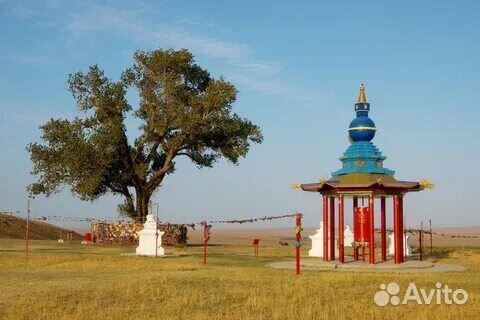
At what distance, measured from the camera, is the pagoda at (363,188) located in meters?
30.3

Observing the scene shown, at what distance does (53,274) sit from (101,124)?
3105 centimetres

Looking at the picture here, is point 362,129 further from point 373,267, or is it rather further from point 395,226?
point 373,267

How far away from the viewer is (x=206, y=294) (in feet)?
61.2

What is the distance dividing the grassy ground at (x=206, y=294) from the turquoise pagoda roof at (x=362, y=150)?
23.4ft

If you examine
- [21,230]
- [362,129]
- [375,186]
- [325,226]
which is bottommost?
[21,230]

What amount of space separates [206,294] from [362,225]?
48.7ft

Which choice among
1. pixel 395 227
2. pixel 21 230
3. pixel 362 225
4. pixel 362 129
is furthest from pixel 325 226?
pixel 21 230

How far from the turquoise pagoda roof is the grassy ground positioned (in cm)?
712

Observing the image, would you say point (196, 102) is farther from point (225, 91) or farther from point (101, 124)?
point (101, 124)

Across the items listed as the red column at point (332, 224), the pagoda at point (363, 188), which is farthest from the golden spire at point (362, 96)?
the red column at point (332, 224)

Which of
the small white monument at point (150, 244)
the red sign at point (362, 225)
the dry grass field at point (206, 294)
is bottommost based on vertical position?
the dry grass field at point (206, 294)

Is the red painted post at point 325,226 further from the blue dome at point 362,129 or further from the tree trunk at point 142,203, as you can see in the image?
the tree trunk at point 142,203

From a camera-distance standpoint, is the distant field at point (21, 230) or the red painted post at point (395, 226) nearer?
the red painted post at point (395, 226)

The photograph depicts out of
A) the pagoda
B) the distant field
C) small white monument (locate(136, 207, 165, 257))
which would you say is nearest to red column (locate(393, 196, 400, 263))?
the pagoda
